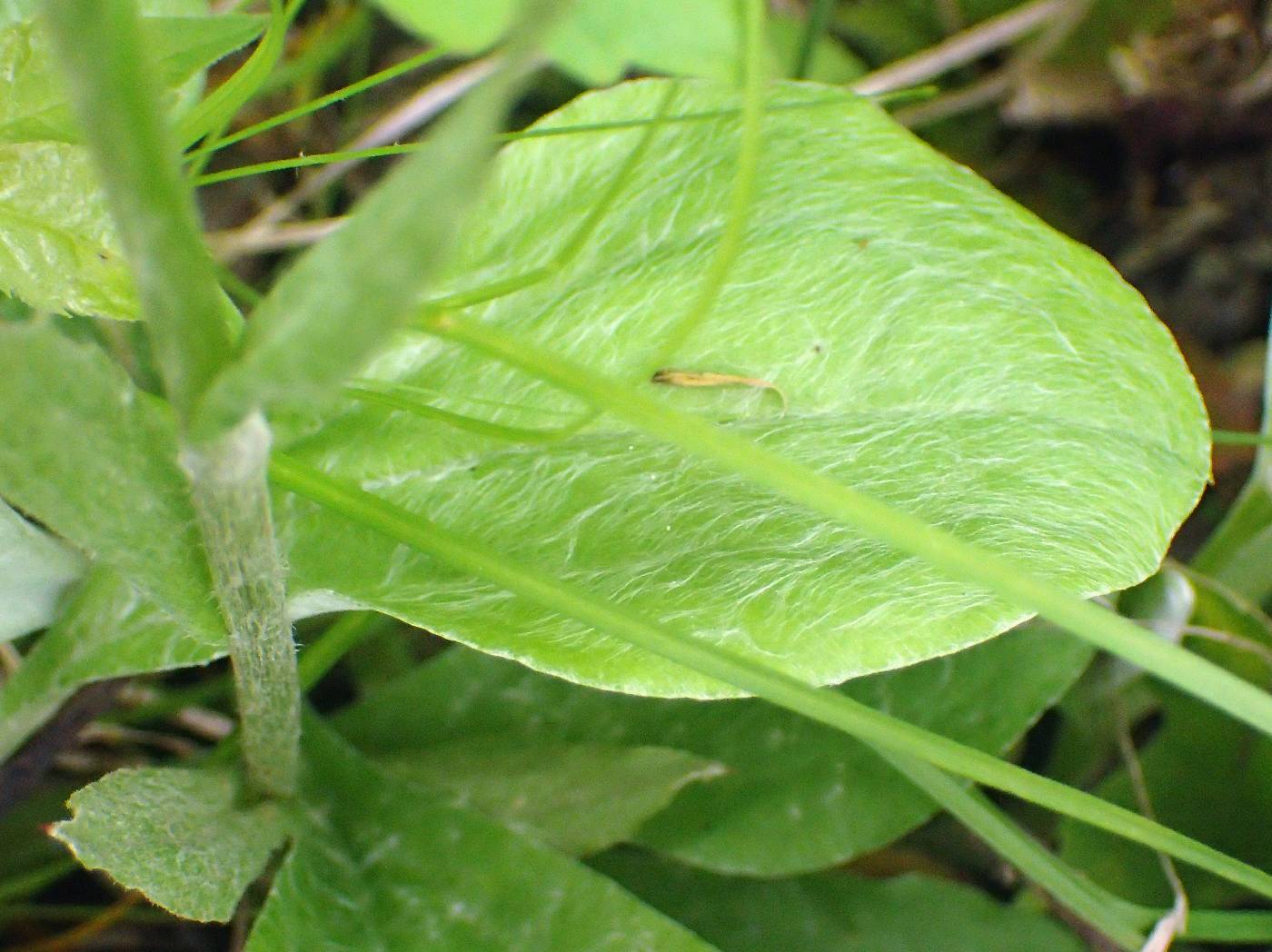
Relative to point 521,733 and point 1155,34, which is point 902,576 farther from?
point 1155,34

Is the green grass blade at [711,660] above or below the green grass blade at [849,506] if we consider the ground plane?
below

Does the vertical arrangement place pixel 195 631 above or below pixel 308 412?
below

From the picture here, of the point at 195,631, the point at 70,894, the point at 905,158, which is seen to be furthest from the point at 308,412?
the point at 70,894

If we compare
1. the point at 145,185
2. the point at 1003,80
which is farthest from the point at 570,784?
the point at 1003,80

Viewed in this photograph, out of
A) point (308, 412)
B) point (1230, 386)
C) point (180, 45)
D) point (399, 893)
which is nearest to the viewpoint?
point (308, 412)

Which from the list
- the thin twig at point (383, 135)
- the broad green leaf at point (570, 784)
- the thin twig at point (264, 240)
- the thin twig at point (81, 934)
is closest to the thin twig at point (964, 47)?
the thin twig at point (383, 135)

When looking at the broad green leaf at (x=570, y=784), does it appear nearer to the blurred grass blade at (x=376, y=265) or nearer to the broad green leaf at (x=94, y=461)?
the broad green leaf at (x=94, y=461)
